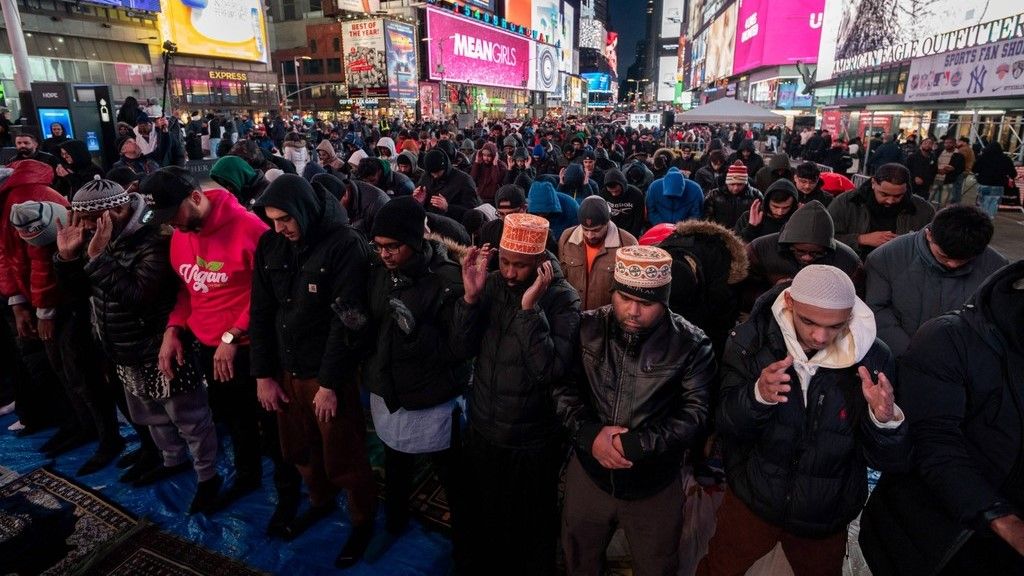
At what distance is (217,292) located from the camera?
12.0 feet

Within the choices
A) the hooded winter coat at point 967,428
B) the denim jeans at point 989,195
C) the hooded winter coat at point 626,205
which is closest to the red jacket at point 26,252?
the hooded winter coat at point 626,205

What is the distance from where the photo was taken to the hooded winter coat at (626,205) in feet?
21.7

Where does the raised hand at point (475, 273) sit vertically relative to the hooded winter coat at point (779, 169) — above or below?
below

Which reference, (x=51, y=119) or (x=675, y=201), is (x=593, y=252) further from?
(x=51, y=119)

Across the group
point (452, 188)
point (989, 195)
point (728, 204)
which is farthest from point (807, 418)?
point (989, 195)

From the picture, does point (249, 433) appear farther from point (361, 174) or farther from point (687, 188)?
point (687, 188)

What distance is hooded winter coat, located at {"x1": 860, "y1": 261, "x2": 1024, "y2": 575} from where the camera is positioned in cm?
208

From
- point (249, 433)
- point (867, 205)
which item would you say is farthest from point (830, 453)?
point (249, 433)

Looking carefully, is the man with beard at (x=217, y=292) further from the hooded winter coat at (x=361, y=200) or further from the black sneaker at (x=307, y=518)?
the hooded winter coat at (x=361, y=200)

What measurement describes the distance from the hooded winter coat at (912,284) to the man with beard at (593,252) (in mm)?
1749

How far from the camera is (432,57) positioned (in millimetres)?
61281

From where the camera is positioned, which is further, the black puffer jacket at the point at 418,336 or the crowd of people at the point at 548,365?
the black puffer jacket at the point at 418,336

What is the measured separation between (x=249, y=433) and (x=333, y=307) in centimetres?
180

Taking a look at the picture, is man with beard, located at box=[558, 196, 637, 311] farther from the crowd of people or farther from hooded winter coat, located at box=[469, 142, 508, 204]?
hooded winter coat, located at box=[469, 142, 508, 204]
